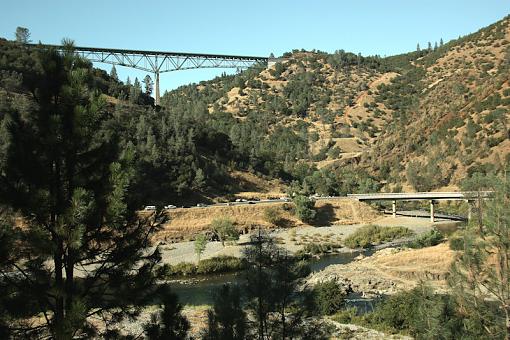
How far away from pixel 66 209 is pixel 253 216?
177 feet

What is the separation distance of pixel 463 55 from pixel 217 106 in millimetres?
74018

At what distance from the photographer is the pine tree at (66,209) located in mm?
8664

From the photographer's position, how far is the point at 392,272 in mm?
37312

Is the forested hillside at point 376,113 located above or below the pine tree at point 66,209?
above

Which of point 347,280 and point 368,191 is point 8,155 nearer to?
point 347,280

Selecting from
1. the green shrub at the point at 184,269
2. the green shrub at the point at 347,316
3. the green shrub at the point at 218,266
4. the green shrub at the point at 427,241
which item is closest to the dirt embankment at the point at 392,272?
the green shrub at the point at 427,241

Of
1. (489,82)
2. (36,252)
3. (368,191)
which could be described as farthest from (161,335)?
(489,82)

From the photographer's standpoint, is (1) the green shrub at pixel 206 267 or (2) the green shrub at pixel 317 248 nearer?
(1) the green shrub at pixel 206 267

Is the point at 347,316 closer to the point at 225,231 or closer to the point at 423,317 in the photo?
the point at 423,317

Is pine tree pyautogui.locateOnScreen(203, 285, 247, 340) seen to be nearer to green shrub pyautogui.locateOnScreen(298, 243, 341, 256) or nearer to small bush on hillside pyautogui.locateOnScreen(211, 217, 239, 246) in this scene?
green shrub pyautogui.locateOnScreen(298, 243, 341, 256)

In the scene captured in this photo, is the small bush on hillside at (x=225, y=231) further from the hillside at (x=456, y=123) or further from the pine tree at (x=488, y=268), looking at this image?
the pine tree at (x=488, y=268)

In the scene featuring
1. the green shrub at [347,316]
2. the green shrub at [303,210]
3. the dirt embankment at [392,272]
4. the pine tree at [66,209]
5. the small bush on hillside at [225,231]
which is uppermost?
the pine tree at [66,209]

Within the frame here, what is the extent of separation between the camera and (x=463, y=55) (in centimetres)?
13612

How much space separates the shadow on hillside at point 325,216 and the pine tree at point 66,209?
56.0 m
